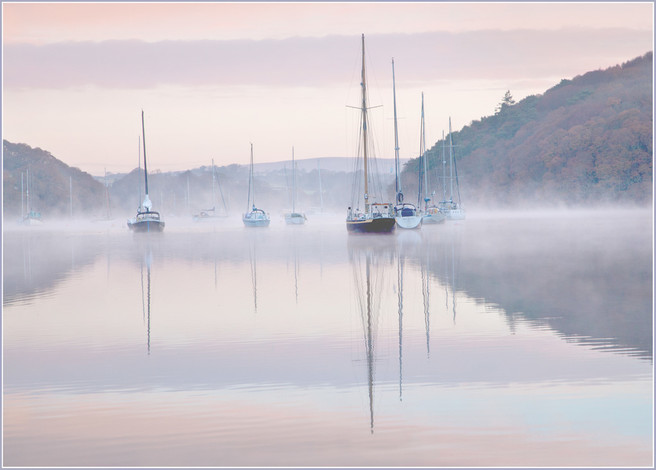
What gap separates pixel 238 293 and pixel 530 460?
18756 millimetres

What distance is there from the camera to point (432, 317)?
2152 centimetres

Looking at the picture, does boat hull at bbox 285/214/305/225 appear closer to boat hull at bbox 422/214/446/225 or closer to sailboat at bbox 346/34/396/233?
boat hull at bbox 422/214/446/225

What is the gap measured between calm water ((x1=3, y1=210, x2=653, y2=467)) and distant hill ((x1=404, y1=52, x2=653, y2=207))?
125359mm

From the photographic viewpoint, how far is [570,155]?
522 feet

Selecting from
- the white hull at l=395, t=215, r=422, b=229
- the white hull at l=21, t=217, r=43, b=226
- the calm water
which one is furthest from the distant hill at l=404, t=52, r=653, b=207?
the calm water

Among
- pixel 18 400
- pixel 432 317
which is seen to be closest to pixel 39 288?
pixel 432 317

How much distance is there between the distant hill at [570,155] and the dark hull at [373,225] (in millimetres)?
88445

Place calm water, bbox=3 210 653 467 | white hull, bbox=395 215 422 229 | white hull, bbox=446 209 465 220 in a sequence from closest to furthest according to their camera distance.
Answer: calm water, bbox=3 210 653 467 → white hull, bbox=395 215 422 229 → white hull, bbox=446 209 465 220

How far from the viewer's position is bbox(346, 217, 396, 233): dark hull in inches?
2687

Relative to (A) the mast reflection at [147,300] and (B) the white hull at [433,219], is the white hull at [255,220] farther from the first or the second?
(A) the mast reflection at [147,300]

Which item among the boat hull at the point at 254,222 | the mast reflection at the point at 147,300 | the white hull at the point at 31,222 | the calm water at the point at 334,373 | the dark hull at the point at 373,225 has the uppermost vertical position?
the white hull at the point at 31,222

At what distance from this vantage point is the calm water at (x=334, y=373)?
10.8 metres

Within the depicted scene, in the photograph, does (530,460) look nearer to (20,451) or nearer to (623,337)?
(20,451)

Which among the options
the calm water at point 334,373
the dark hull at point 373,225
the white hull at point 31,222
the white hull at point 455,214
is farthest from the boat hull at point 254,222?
the calm water at point 334,373
